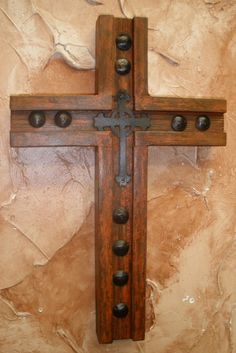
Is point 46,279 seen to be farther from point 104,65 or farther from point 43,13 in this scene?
point 43,13

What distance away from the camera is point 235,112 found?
96 cm

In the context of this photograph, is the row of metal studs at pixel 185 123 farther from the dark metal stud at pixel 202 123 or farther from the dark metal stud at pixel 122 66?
the dark metal stud at pixel 122 66

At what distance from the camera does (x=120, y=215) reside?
835 millimetres

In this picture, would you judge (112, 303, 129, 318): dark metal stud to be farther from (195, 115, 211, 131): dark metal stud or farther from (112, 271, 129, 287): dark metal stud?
(195, 115, 211, 131): dark metal stud

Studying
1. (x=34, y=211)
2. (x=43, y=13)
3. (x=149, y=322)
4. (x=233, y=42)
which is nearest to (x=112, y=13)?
(x=43, y=13)

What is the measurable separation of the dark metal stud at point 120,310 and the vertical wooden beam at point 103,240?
1 cm

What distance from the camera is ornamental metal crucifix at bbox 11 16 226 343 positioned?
2.63 ft

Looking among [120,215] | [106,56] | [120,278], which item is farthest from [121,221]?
[106,56]

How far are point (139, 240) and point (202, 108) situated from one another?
0.31 meters

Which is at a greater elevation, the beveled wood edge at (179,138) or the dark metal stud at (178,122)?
the dark metal stud at (178,122)

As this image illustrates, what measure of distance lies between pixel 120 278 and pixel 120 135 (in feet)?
1.01

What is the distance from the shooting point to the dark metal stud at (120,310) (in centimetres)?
86

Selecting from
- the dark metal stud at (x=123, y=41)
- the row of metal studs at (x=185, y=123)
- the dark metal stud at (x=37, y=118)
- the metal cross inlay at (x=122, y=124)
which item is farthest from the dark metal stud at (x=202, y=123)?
the dark metal stud at (x=37, y=118)

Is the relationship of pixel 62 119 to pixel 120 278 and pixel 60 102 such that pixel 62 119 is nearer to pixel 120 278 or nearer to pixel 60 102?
pixel 60 102
